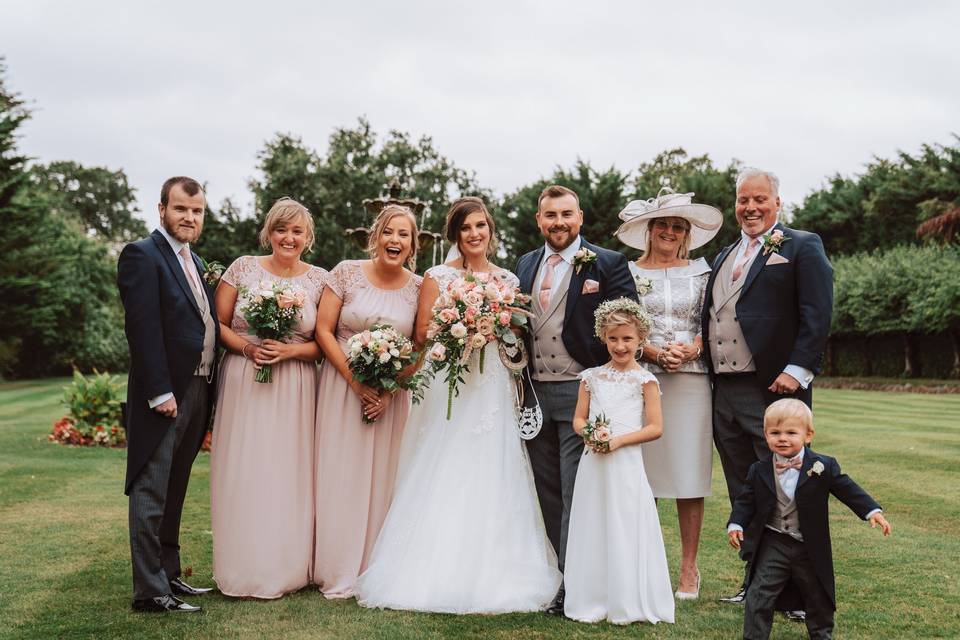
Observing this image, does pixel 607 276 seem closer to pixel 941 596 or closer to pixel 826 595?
pixel 826 595

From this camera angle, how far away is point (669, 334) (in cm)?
600

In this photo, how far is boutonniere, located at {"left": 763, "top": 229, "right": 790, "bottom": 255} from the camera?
18.3 ft

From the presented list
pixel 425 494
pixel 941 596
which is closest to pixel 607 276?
pixel 425 494

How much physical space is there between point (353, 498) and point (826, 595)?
3134mm

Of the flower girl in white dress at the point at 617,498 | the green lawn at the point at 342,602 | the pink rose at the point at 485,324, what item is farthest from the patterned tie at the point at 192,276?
the flower girl in white dress at the point at 617,498

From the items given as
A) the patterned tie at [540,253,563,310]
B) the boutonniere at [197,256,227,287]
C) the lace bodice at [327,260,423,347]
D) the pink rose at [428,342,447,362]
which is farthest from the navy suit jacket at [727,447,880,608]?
the boutonniere at [197,256,227,287]

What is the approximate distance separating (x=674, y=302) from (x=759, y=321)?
2.23 feet

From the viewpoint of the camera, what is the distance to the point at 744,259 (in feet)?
19.0

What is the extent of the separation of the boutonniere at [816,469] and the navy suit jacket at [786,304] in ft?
3.11

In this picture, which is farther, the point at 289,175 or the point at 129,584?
the point at 289,175

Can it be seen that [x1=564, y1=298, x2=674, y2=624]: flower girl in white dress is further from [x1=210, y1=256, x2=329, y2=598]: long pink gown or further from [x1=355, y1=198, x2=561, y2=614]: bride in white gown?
[x1=210, y1=256, x2=329, y2=598]: long pink gown

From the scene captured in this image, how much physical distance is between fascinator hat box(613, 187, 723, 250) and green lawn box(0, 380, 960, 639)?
8.71 feet

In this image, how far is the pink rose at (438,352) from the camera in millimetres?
5593

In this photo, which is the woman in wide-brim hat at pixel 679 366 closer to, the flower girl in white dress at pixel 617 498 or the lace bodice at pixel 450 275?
the flower girl in white dress at pixel 617 498
